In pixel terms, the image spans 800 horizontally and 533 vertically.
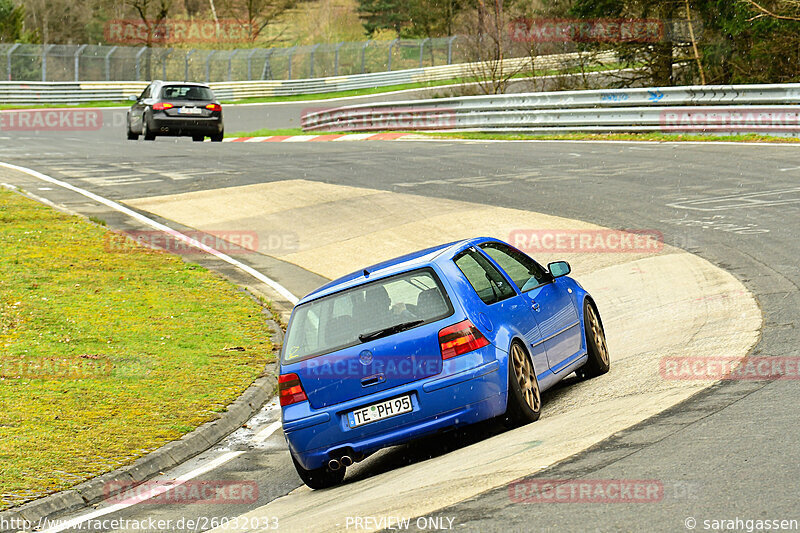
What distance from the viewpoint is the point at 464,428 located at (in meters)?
7.06

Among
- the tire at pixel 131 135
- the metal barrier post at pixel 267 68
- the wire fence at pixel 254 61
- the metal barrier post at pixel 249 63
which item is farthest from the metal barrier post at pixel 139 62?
the tire at pixel 131 135

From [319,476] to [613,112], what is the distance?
70.1ft

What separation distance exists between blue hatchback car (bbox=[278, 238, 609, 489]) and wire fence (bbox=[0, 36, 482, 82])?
2024 inches

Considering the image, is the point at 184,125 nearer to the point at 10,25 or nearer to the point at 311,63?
the point at 311,63

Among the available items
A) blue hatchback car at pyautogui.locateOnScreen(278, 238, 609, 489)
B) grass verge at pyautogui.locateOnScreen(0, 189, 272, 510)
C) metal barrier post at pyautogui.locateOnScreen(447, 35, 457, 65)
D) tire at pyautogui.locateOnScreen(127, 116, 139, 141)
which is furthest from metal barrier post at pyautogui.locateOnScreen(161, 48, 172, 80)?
blue hatchback car at pyautogui.locateOnScreen(278, 238, 609, 489)

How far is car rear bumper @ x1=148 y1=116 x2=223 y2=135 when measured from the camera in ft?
99.8

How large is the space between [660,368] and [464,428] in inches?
82.9

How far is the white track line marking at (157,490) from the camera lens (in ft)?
22.4

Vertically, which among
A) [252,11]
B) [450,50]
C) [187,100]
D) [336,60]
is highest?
[252,11]

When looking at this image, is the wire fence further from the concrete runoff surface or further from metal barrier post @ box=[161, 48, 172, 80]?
the concrete runoff surface

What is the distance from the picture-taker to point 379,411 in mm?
7027

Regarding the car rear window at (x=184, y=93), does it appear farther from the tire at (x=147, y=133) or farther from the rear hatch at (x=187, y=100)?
the tire at (x=147, y=133)

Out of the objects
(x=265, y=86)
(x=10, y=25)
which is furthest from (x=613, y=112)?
(x=10, y=25)

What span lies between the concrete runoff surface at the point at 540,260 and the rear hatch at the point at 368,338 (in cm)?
66
